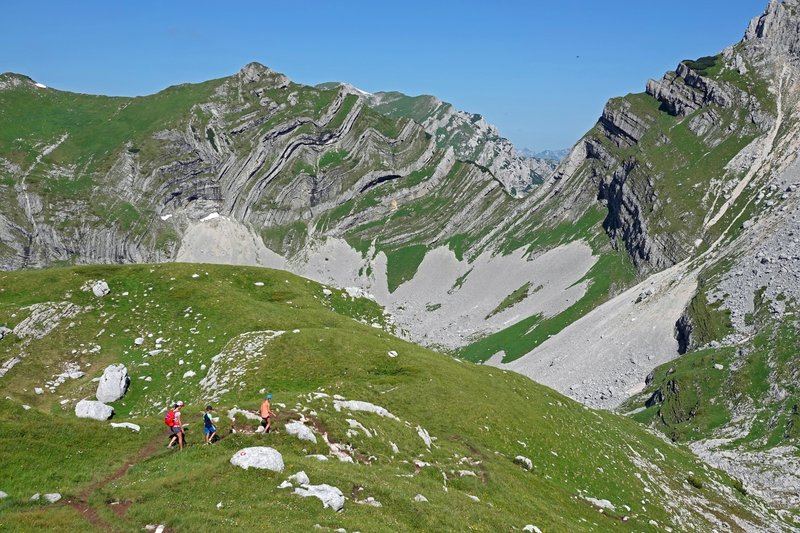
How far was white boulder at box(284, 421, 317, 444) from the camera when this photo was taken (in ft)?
100

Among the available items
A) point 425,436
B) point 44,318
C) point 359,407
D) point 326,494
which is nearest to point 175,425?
point 326,494

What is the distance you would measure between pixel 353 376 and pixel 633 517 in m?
26.3

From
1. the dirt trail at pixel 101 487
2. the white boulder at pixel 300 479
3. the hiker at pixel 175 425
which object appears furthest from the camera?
the hiker at pixel 175 425

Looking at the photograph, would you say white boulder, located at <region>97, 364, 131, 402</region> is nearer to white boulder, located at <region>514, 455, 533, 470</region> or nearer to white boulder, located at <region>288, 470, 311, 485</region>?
white boulder, located at <region>288, 470, 311, 485</region>

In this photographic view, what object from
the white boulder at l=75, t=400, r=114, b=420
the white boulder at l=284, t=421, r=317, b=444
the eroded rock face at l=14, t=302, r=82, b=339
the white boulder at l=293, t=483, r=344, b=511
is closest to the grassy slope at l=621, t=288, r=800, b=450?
the white boulder at l=284, t=421, r=317, b=444

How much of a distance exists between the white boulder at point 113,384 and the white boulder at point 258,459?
82.5 feet

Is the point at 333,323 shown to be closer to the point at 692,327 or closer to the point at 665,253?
the point at 692,327

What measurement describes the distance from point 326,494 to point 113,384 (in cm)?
3052

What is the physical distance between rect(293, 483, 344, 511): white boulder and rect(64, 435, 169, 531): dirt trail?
758 centimetres

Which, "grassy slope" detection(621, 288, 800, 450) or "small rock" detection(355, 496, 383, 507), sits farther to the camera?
"grassy slope" detection(621, 288, 800, 450)

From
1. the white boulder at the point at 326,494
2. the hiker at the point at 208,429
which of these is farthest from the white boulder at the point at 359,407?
the white boulder at the point at 326,494

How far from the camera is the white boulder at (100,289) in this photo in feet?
195

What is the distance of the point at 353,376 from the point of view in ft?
159

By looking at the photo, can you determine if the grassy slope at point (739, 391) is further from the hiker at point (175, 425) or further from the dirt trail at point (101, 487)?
the dirt trail at point (101, 487)
